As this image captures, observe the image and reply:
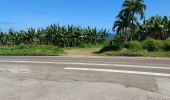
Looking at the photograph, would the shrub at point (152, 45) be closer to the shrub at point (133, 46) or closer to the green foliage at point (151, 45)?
the green foliage at point (151, 45)

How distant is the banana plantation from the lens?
6216 cm

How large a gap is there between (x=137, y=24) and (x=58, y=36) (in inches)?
589

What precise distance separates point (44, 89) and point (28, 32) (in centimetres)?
5782

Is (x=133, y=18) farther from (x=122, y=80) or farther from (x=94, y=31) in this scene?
(x=122, y=80)

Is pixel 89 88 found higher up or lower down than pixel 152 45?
lower down

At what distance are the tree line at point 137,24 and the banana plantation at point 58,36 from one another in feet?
24.6

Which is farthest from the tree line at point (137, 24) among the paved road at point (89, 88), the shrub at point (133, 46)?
the paved road at point (89, 88)

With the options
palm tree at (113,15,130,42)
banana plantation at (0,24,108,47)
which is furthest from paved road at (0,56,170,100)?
banana plantation at (0,24,108,47)

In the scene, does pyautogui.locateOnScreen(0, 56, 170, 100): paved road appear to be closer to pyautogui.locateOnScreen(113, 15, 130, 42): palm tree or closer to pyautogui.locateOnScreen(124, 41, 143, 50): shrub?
pyautogui.locateOnScreen(124, 41, 143, 50): shrub

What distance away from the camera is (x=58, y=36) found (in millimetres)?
62156

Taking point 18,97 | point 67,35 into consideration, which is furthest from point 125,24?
point 18,97

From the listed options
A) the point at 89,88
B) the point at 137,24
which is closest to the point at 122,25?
the point at 137,24

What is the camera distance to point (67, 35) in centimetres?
6178

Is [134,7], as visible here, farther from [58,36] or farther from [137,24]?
[58,36]
